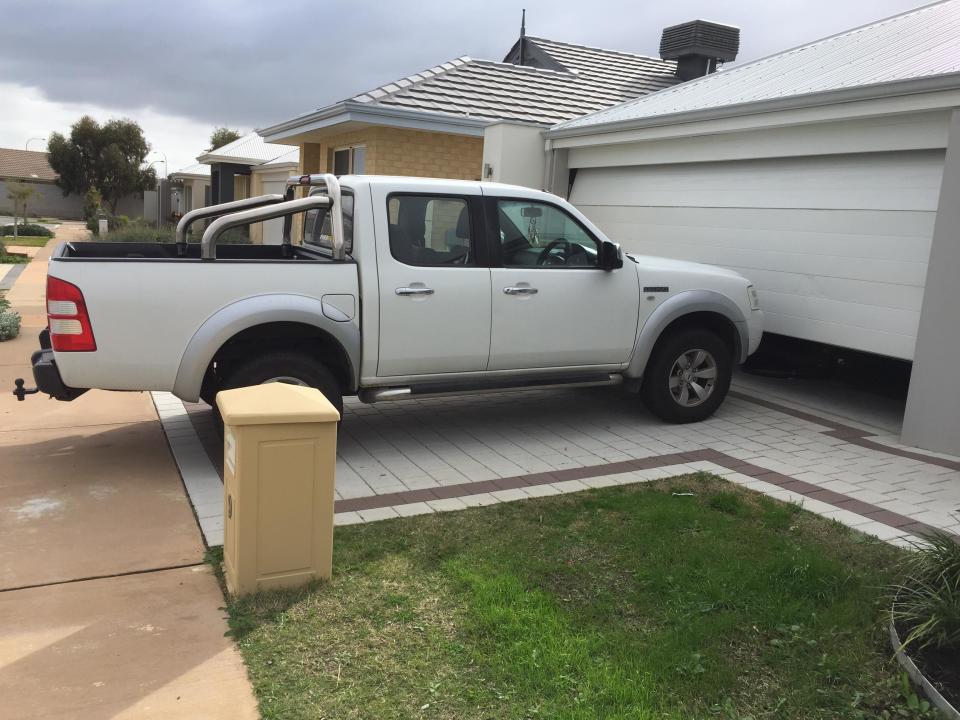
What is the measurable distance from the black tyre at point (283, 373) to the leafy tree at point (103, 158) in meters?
52.0

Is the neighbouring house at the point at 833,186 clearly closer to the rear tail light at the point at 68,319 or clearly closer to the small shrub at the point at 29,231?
the rear tail light at the point at 68,319

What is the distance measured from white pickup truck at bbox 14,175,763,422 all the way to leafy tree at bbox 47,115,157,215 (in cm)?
5018

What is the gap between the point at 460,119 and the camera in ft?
40.9

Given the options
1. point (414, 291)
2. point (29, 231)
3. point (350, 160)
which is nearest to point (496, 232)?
point (414, 291)

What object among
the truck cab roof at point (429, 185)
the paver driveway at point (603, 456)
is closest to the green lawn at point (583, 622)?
the paver driveway at point (603, 456)

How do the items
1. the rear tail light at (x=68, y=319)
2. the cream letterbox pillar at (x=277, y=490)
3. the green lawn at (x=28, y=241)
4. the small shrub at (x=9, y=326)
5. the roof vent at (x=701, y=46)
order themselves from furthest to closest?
the green lawn at (x=28, y=241), the roof vent at (x=701, y=46), the small shrub at (x=9, y=326), the rear tail light at (x=68, y=319), the cream letterbox pillar at (x=277, y=490)

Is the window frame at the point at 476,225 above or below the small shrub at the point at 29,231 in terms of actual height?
above

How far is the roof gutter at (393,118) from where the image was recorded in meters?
11.9

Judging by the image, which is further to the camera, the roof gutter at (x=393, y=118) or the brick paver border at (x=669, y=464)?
the roof gutter at (x=393, y=118)

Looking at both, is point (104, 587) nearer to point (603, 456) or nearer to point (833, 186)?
point (603, 456)

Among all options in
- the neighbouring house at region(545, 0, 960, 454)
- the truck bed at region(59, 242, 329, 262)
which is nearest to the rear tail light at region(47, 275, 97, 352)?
the truck bed at region(59, 242, 329, 262)

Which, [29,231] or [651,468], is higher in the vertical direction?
[29,231]

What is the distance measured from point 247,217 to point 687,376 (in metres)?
4.02

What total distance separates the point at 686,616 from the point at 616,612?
33cm
